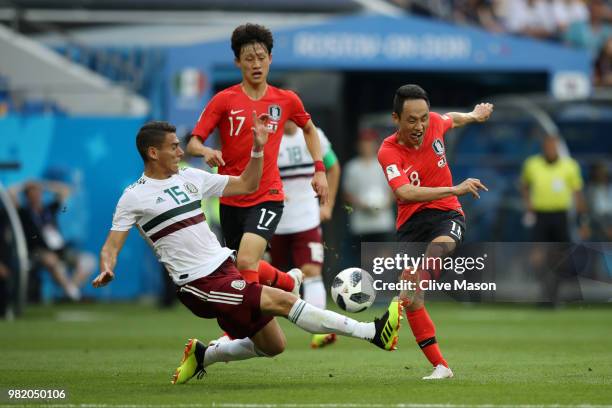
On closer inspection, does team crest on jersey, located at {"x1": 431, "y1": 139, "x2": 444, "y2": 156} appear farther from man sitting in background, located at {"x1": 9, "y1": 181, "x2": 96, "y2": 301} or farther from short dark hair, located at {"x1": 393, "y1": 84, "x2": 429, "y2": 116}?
man sitting in background, located at {"x1": 9, "y1": 181, "x2": 96, "y2": 301}

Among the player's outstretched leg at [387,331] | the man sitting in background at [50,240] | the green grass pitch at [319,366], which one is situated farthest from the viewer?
the man sitting in background at [50,240]

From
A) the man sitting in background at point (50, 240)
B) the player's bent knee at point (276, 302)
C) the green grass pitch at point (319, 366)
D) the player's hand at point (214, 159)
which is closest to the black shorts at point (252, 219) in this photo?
the player's hand at point (214, 159)

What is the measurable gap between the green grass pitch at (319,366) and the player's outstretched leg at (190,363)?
13 cm

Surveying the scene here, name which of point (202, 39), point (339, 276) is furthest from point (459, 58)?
point (339, 276)

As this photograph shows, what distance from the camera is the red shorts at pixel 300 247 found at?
13555 mm

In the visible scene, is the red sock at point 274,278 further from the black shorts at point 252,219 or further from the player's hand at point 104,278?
the player's hand at point 104,278

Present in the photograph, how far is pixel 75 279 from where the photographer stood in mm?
21156

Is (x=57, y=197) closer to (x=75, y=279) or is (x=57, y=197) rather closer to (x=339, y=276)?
A: (x=75, y=279)

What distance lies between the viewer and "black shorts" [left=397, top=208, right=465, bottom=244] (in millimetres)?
9859

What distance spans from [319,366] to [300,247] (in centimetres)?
262

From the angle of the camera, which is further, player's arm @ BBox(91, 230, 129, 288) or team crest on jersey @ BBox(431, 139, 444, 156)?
team crest on jersey @ BBox(431, 139, 444, 156)

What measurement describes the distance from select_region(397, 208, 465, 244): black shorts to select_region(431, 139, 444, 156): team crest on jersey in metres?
0.43

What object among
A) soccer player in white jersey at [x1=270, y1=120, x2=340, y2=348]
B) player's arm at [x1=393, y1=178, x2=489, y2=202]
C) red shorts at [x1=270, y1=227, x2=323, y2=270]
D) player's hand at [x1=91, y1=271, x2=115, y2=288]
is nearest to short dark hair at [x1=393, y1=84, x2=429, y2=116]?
player's arm at [x1=393, y1=178, x2=489, y2=202]

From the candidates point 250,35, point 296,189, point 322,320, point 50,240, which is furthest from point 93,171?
point 322,320
